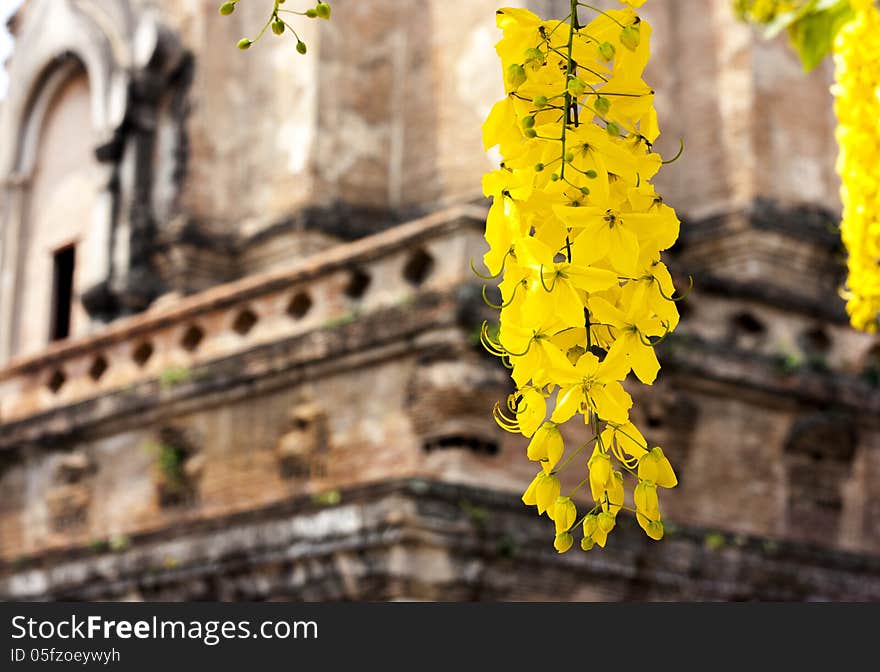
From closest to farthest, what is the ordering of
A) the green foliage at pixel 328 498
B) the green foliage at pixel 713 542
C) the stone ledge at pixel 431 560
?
the stone ledge at pixel 431 560 → the green foliage at pixel 328 498 → the green foliage at pixel 713 542

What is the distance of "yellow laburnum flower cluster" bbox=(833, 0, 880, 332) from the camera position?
6.66 metres

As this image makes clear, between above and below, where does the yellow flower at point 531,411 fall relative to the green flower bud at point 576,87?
below

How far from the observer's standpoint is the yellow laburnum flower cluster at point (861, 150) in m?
6.66

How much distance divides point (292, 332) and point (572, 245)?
408 inches

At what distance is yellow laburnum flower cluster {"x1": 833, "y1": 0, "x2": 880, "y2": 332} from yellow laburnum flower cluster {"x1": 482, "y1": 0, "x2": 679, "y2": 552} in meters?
2.91

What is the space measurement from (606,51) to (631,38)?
0.28 ft

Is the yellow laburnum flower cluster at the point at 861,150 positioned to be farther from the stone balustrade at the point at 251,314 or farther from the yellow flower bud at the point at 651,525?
the stone balustrade at the point at 251,314

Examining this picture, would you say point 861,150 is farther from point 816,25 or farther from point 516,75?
point 516,75

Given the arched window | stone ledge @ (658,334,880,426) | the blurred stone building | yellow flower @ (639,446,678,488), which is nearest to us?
yellow flower @ (639,446,678,488)

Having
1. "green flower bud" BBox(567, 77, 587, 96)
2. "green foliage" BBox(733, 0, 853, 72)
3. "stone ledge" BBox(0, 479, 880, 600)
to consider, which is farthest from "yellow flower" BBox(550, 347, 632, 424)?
"stone ledge" BBox(0, 479, 880, 600)

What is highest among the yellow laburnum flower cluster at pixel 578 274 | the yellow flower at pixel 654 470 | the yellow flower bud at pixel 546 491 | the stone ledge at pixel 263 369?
the stone ledge at pixel 263 369

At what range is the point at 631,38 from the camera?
3994 millimetres

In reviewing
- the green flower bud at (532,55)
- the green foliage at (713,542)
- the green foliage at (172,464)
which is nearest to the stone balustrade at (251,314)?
the green foliage at (172,464)

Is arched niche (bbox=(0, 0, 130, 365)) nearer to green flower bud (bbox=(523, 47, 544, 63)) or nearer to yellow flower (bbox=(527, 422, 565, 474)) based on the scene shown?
green flower bud (bbox=(523, 47, 544, 63))
